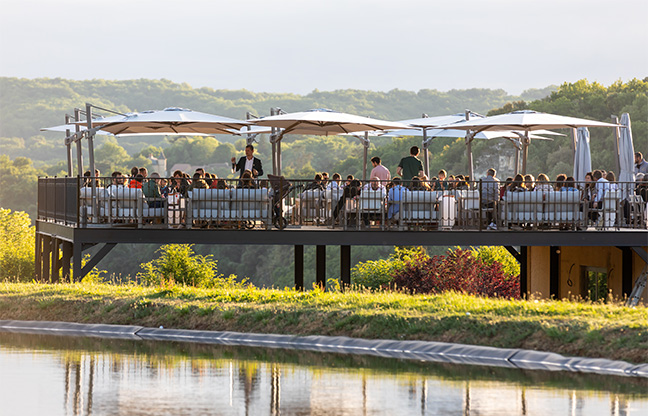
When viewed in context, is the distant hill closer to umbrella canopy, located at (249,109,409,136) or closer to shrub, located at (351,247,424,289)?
shrub, located at (351,247,424,289)

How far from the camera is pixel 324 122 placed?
75.9ft

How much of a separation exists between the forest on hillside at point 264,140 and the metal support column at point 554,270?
48.2 metres

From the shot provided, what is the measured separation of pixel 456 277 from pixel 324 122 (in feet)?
22.5

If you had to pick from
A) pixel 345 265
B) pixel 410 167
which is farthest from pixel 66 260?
pixel 410 167

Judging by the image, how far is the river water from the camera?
33.3ft

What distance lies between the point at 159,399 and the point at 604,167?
68.4m

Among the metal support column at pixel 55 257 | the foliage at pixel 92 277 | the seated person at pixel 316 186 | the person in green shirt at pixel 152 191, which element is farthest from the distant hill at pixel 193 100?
the person in green shirt at pixel 152 191

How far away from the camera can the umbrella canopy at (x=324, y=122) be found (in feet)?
70.5

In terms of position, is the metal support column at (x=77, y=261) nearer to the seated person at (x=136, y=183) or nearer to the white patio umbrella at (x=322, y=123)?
the seated person at (x=136, y=183)

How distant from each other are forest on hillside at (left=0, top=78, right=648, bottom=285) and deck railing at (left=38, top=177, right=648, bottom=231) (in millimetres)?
52876

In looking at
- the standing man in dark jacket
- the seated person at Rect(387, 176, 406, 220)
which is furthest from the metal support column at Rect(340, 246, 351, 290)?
the standing man in dark jacket

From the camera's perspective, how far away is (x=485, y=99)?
148 metres

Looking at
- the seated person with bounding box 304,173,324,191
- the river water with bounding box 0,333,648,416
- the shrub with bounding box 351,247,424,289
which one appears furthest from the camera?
the shrub with bounding box 351,247,424,289

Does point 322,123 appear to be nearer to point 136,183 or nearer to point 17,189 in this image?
point 136,183
